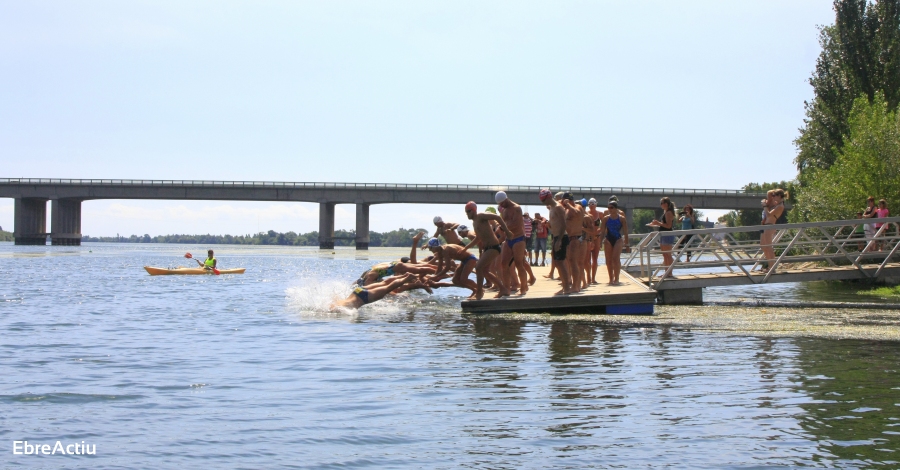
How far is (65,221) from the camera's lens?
313 feet

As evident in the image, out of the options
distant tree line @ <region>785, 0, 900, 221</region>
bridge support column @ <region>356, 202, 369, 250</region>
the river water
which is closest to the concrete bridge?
bridge support column @ <region>356, 202, 369, 250</region>

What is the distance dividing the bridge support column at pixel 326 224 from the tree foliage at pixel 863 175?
67024 millimetres

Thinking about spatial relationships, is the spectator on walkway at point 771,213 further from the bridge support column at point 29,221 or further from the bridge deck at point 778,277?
the bridge support column at point 29,221

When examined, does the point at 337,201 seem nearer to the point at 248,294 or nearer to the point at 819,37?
the point at 819,37

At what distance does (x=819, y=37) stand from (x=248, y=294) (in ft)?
98.9

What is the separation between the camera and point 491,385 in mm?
8945

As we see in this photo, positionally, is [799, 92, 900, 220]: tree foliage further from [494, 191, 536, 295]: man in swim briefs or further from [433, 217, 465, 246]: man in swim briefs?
[494, 191, 536, 295]: man in swim briefs

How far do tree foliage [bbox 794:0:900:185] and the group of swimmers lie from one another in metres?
22.5

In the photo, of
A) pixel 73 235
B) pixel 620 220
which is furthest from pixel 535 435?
pixel 73 235

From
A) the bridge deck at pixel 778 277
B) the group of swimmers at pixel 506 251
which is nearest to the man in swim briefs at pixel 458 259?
the group of swimmers at pixel 506 251

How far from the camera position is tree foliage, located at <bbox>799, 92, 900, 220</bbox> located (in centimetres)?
2844

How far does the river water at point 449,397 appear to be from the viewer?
636cm

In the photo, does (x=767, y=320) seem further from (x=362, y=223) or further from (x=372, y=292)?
(x=362, y=223)

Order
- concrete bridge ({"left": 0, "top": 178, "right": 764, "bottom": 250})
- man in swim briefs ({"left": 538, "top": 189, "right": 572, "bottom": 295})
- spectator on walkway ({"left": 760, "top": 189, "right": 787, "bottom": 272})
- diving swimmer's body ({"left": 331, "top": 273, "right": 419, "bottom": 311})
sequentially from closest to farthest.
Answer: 1. man in swim briefs ({"left": 538, "top": 189, "right": 572, "bottom": 295})
2. diving swimmer's body ({"left": 331, "top": 273, "right": 419, "bottom": 311})
3. spectator on walkway ({"left": 760, "top": 189, "right": 787, "bottom": 272})
4. concrete bridge ({"left": 0, "top": 178, "right": 764, "bottom": 250})
